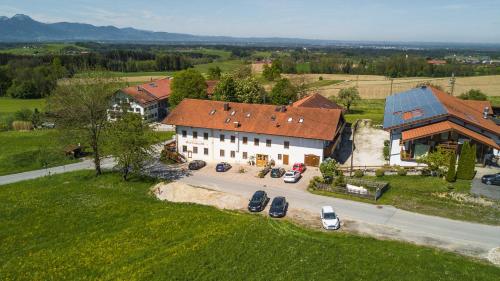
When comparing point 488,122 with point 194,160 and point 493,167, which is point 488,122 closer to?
point 493,167

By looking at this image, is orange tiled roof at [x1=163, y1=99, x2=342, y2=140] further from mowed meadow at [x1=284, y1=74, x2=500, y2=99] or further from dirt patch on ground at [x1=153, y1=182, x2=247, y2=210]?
mowed meadow at [x1=284, y1=74, x2=500, y2=99]

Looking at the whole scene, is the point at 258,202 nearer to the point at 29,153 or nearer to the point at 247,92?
the point at 29,153

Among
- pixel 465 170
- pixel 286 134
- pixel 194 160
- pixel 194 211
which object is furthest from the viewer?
pixel 194 160

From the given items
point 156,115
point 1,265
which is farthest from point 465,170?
point 156,115

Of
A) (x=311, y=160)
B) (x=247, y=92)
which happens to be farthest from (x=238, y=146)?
(x=247, y=92)

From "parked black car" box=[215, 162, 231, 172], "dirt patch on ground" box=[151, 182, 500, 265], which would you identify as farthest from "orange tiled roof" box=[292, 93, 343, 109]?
"dirt patch on ground" box=[151, 182, 500, 265]

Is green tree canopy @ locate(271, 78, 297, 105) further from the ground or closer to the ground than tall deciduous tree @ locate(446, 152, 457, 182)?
further from the ground

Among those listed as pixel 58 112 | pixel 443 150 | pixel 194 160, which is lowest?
pixel 194 160
